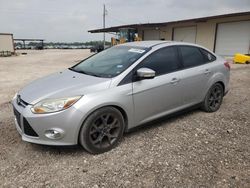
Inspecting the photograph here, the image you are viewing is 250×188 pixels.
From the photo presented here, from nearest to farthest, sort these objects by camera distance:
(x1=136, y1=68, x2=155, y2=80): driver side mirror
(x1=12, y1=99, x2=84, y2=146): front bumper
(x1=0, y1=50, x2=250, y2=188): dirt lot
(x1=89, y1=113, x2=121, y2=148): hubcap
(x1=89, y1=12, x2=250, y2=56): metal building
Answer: (x1=0, y1=50, x2=250, y2=188): dirt lot → (x1=12, y1=99, x2=84, y2=146): front bumper → (x1=89, y1=113, x2=121, y2=148): hubcap → (x1=136, y1=68, x2=155, y2=80): driver side mirror → (x1=89, y1=12, x2=250, y2=56): metal building

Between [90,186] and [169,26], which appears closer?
[90,186]

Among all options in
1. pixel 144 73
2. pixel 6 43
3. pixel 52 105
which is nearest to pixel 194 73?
pixel 144 73

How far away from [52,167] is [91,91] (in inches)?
42.0

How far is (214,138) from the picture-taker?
3.55 m

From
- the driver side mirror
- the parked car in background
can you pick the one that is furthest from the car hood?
the driver side mirror

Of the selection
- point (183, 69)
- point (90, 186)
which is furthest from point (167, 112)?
point (90, 186)

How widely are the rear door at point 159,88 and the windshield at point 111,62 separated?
0.22 metres

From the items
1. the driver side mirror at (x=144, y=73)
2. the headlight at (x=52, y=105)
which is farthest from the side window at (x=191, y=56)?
the headlight at (x=52, y=105)

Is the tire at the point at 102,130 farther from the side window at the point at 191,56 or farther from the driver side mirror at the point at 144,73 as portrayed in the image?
the side window at the point at 191,56

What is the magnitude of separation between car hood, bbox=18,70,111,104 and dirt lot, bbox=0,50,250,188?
791 mm

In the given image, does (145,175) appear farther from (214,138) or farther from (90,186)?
(214,138)

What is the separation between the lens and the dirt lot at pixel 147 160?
2.54m

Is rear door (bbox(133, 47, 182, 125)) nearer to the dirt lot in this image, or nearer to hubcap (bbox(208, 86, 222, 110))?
the dirt lot

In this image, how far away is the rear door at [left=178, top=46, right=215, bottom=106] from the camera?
3.98 metres
